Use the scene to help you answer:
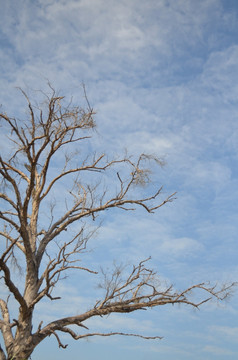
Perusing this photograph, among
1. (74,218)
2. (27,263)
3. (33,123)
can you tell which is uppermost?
(33,123)

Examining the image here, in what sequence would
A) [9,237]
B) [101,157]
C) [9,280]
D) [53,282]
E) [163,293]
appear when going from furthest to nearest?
[101,157], [9,237], [163,293], [53,282], [9,280]

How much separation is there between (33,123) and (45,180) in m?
1.60

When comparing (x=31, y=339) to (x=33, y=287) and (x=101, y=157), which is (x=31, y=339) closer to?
(x=33, y=287)

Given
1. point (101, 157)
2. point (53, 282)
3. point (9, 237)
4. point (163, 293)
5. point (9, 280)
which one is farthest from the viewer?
point (101, 157)

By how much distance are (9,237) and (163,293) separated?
4235 mm

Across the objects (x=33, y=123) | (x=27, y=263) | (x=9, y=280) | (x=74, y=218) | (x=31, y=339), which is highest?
(x=33, y=123)

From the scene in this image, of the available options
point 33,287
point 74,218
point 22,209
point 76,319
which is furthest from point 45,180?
point 76,319

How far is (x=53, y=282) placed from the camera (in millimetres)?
8812

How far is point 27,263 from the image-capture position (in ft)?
30.6

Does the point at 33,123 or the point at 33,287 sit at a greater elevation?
the point at 33,123

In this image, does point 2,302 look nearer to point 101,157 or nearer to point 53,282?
point 53,282

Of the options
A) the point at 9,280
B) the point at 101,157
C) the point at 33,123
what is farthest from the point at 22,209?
the point at 101,157

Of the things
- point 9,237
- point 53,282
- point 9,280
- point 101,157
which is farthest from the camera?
point 101,157

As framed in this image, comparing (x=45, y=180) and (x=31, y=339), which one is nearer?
(x=31, y=339)
